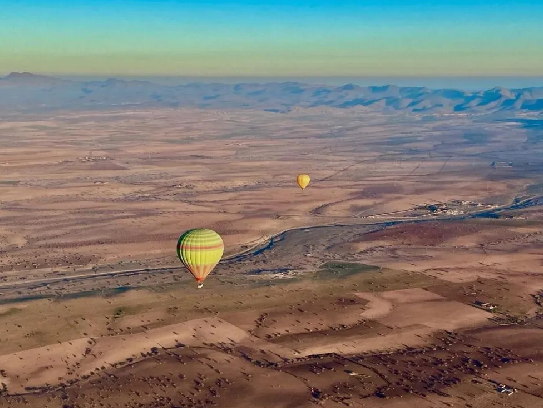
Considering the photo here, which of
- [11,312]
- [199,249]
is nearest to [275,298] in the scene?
[199,249]

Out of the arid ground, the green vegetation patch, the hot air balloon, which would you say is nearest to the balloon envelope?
the hot air balloon

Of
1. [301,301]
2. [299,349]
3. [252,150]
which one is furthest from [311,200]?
[252,150]

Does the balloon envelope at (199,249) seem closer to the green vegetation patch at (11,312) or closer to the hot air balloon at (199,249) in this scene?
the hot air balloon at (199,249)

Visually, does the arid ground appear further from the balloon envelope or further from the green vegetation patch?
the balloon envelope

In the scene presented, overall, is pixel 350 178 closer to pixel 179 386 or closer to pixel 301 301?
pixel 301 301

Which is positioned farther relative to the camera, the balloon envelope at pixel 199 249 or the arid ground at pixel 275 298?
the balloon envelope at pixel 199 249

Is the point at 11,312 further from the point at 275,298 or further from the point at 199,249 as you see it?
the point at 275,298

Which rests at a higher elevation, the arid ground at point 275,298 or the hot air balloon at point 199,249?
the hot air balloon at point 199,249

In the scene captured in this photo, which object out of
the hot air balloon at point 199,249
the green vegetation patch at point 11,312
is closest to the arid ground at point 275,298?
the green vegetation patch at point 11,312
